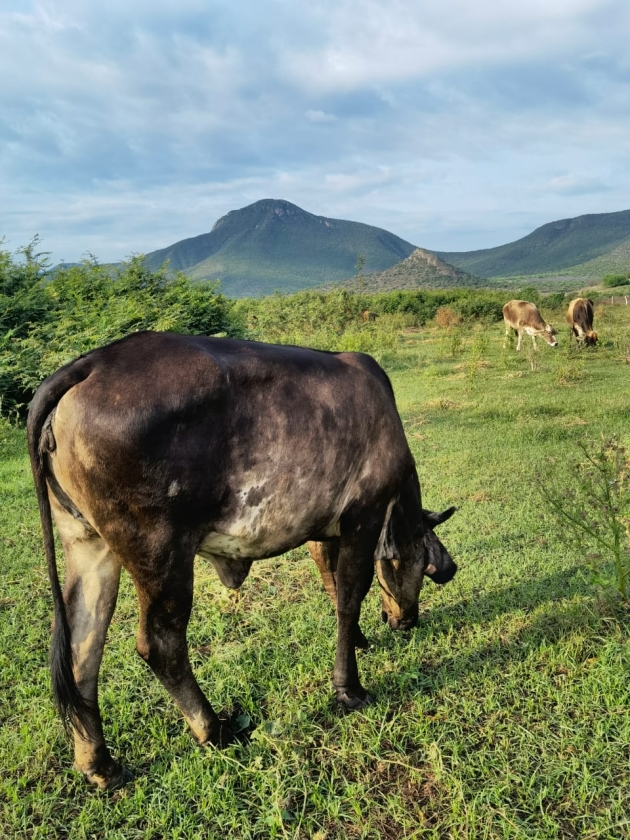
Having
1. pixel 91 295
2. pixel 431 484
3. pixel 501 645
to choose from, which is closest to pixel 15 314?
pixel 91 295

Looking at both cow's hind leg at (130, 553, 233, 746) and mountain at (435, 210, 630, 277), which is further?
mountain at (435, 210, 630, 277)

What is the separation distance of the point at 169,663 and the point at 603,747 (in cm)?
219

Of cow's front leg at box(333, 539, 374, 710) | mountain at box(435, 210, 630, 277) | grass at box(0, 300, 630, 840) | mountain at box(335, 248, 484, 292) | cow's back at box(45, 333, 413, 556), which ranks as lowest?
grass at box(0, 300, 630, 840)

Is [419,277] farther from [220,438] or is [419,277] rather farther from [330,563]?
[220,438]

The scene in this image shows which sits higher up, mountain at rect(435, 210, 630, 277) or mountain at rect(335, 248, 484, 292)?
mountain at rect(435, 210, 630, 277)

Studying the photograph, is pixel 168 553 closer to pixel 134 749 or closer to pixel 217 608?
pixel 134 749

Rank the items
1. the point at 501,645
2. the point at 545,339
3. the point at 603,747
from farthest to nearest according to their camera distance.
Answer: the point at 545,339 < the point at 501,645 < the point at 603,747

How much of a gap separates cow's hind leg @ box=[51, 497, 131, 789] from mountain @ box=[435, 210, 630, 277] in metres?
145

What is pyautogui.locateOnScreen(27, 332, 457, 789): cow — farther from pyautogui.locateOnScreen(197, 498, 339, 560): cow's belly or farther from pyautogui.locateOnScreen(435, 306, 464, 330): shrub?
pyautogui.locateOnScreen(435, 306, 464, 330): shrub

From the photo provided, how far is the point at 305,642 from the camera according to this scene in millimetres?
4078

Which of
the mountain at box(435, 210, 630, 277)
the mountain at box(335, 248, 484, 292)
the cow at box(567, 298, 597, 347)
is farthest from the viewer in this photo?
the mountain at box(435, 210, 630, 277)

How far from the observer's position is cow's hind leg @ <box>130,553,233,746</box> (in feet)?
8.92

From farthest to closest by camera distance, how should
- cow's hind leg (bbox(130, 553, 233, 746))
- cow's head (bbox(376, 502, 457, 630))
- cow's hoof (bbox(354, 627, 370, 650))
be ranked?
cow's hoof (bbox(354, 627, 370, 650)) → cow's head (bbox(376, 502, 457, 630)) → cow's hind leg (bbox(130, 553, 233, 746))

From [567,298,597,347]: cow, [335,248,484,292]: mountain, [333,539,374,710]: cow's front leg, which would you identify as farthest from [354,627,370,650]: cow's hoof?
[335,248,484,292]: mountain
